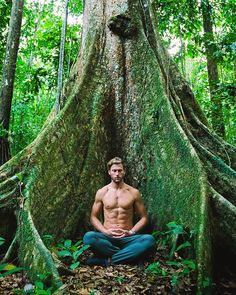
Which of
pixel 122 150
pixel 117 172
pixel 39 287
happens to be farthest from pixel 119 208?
pixel 39 287

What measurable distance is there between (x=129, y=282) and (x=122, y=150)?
7.01 ft

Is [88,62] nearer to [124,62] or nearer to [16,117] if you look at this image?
[124,62]

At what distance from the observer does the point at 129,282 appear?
3637 millimetres

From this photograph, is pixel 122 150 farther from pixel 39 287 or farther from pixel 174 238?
pixel 39 287

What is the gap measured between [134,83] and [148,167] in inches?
50.3

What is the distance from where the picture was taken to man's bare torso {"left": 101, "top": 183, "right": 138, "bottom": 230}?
4793 millimetres

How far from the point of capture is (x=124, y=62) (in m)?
5.68

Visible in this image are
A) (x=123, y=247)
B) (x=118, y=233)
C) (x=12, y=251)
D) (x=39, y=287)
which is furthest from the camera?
(x=118, y=233)

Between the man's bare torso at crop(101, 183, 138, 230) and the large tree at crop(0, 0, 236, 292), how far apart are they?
0.86ft

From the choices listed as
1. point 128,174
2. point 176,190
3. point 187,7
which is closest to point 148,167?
point 128,174

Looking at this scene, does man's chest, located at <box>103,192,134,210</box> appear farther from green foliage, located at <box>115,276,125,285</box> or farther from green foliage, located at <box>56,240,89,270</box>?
green foliage, located at <box>115,276,125,285</box>

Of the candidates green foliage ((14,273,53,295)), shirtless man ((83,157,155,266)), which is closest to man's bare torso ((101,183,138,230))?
shirtless man ((83,157,155,266))

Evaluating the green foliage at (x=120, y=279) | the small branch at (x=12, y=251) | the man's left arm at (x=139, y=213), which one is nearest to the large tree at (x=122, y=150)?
the small branch at (x=12, y=251)

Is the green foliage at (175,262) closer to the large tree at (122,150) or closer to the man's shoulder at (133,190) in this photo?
the large tree at (122,150)
